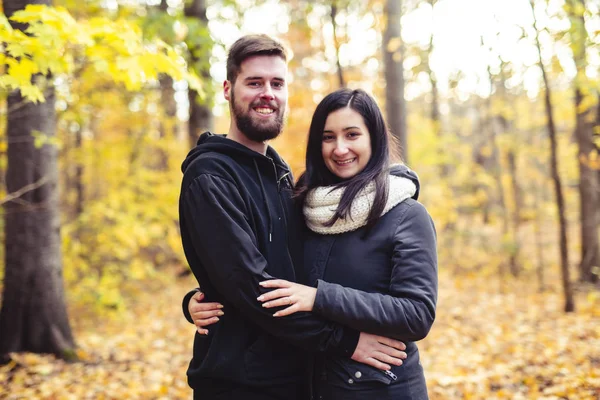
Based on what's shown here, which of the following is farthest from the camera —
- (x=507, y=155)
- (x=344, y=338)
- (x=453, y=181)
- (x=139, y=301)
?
(x=453, y=181)

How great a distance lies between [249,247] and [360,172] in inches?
27.7

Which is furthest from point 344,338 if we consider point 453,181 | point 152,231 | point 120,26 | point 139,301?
point 453,181

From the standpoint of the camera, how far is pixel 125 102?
8352 millimetres

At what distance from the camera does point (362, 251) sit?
82.9 inches

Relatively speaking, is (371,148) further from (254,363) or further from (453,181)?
(453,181)

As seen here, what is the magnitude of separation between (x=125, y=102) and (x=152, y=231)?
284cm

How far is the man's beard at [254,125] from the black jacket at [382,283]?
0.61 metres

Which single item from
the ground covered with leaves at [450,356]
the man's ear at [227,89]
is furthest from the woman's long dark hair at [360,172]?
the ground covered with leaves at [450,356]

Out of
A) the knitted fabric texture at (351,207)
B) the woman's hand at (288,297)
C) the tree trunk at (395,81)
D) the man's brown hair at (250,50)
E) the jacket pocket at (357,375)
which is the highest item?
the tree trunk at (395,81)

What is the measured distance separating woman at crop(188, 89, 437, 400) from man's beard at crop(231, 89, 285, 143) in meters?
0.20

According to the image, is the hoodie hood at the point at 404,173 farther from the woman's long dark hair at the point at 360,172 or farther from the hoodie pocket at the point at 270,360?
the hoodie pocket at the point at 270,360

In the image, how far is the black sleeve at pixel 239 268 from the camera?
6.39 feet

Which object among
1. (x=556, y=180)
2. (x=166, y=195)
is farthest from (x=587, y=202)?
(x=166, y=195)

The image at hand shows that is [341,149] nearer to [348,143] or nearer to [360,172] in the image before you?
[348,143]
